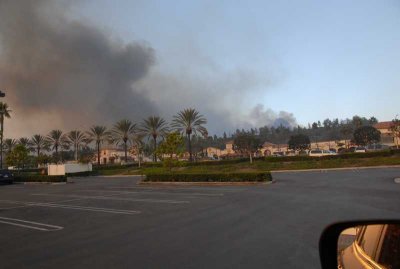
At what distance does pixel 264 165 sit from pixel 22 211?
1558 inches

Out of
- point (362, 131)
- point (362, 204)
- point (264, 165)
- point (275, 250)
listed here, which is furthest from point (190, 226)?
point (362, 131)

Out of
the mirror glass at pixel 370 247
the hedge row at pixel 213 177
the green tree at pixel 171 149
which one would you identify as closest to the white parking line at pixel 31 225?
the mirror glass at pixel 370 247

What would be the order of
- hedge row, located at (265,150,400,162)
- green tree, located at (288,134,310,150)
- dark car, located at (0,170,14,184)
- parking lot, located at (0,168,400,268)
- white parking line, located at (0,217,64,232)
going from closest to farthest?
parking lot, located at (0,168,400,268), white parking line, located at (0,217,64,232), dark car, located at (0,170,14,184), hedge row, located at (265,150,400,162), green tree, located at (288,134,310,150)

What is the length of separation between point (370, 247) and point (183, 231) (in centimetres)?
818

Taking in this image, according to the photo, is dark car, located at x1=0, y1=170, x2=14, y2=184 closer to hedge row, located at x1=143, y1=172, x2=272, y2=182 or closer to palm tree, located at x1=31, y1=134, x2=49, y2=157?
hedge row, located at x1=143, y1=172, x2=272, y2=182

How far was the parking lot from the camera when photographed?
7602 mm

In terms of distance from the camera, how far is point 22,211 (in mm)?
17078

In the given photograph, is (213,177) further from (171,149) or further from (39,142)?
(39,142)

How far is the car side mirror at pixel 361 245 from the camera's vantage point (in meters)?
2.45

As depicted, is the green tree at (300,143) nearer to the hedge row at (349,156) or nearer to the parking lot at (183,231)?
the hedge row at (349,156)

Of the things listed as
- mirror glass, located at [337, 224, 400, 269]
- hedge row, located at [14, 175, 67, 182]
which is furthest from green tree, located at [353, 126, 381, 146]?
mirror glass, located at [337, 224, 400, 269]

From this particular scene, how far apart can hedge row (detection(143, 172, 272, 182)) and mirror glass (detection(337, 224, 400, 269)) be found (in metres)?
24.7

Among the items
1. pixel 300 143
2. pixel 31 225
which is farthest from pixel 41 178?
pixel 300 143

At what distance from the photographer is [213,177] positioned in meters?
29.7
